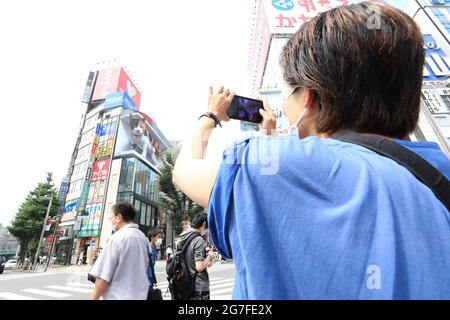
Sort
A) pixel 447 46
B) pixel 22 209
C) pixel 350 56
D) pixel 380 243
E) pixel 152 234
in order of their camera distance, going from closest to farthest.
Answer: pixel 380 243, pixel 350 56, pixel 152 234, pixel 447 46, pixel 22 209

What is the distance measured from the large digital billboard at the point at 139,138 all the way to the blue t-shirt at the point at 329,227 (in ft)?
90.0

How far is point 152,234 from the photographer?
5168mm

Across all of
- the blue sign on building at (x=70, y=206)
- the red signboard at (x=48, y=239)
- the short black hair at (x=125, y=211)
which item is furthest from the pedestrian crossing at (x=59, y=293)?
the red signboard at (x=48, y=239)

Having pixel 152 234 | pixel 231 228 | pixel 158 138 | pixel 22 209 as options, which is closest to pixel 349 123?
pixel 231 228

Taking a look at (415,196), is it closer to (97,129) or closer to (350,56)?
(350,56)

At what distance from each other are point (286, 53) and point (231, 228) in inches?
14.7

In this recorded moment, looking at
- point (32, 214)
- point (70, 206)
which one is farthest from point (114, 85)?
point (32, 214)

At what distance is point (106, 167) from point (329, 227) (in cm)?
2770

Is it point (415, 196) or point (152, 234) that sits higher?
point (152, 234)

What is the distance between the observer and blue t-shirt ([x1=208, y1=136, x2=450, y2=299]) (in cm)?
35

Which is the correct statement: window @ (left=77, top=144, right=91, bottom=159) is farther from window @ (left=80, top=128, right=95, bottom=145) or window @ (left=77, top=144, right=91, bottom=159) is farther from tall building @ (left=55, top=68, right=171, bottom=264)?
window @ (left=80, top=128, right=95, bottom=145)

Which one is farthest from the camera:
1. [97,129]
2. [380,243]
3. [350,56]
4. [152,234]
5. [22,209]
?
[97,129]

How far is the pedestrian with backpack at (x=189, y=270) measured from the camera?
266 centimetres

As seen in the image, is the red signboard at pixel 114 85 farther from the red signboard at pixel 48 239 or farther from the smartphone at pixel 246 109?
the smartphone at pixel 246 109
